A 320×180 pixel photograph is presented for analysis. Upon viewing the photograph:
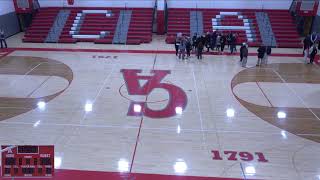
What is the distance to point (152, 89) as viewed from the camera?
13000 mm

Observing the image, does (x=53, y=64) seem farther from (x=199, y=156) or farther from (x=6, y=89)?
(x=199, y=156)

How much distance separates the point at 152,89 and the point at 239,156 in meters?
5.31

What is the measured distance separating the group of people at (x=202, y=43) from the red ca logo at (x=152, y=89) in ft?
8.09

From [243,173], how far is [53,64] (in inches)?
444

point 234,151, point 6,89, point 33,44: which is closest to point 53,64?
point 6,89

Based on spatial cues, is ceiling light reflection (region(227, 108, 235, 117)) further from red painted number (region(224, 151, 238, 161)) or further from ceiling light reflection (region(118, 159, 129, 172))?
ceiling light reflection (region(118, 159, 129, 172))

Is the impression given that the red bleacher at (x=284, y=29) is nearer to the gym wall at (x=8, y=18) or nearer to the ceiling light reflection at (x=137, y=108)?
the ceiling light reflection at (x=137, y=108)

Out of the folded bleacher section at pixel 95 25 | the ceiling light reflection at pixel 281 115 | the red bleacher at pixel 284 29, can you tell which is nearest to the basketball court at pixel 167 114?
the ceiling light reflection at pixel 281 115

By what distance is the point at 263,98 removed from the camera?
12.3 m

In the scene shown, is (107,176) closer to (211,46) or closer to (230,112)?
(230,112)

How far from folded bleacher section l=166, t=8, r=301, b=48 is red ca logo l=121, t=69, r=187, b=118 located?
6.74 metres

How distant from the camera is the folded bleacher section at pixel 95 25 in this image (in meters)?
21.2

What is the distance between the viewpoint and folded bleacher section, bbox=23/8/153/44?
2116cm

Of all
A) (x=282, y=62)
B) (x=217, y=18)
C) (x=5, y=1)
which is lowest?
(x=282, y=62)
